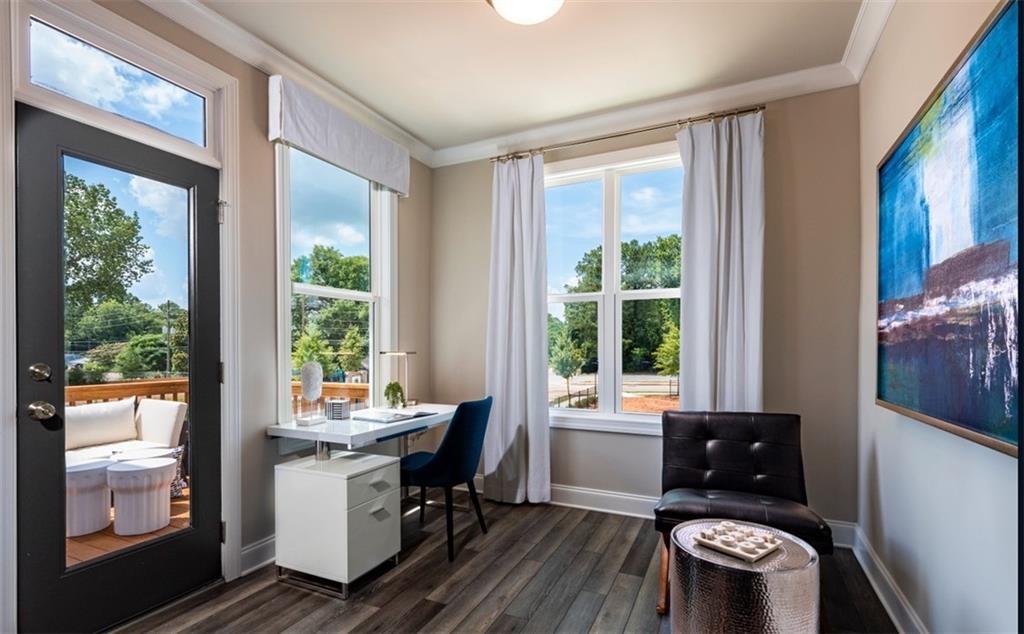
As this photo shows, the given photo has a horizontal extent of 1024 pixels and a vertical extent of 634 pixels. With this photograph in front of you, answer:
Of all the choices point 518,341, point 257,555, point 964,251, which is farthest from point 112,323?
point 964,251

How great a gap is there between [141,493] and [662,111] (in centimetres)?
360

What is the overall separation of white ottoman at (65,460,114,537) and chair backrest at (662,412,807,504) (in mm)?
2589

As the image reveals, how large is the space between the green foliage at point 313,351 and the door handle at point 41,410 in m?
1.13

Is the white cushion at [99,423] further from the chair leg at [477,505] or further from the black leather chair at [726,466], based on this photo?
the black leather chair at [726,466]

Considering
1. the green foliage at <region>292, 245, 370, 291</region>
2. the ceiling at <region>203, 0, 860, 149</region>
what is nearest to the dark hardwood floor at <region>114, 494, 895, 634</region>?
the green foliage at <region>292, 245, 370, 291</region>

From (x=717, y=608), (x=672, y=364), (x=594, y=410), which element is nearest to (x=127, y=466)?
(x=717, y=608)

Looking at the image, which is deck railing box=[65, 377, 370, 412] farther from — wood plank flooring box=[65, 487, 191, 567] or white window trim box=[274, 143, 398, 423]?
white window trim box=[274, 143, 398, 423]

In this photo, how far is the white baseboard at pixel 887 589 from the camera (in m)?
1.92

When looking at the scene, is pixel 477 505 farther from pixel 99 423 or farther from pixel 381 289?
pixel 99 423

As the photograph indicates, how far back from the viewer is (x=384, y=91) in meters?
3.15

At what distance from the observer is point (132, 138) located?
215cm

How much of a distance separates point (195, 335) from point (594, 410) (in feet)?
8.38

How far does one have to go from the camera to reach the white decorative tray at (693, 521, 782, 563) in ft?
5.07

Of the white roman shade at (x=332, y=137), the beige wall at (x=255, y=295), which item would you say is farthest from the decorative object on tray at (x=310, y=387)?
the white roman shade at (x=332, y=137)
